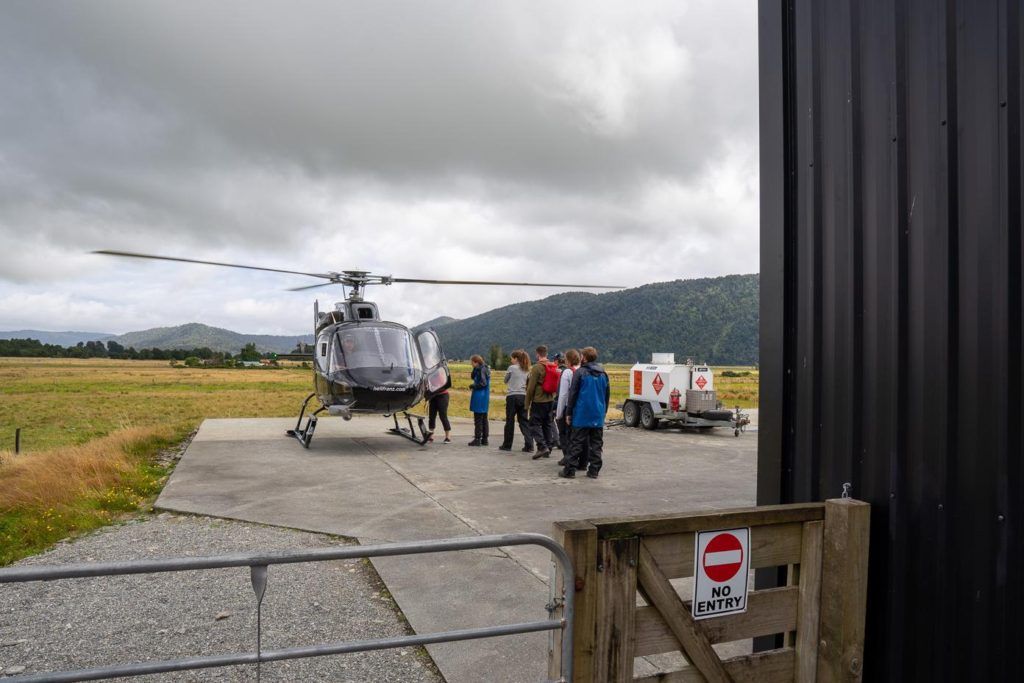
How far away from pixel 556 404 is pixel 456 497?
3282 millimetres

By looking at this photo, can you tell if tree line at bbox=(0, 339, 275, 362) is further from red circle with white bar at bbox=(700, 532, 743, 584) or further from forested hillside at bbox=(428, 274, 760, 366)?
red circle with white bar at bbox=(700, 532, 743, 584)

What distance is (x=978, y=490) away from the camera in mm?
2348

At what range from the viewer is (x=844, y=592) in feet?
8.65

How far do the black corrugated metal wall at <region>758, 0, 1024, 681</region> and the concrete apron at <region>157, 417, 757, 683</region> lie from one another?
1724 millimetres

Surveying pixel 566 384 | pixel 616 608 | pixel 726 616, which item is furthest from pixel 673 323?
pixel 616 608

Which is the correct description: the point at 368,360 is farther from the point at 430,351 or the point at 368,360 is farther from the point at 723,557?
the point at 723,557

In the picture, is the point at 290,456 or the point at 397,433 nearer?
the point at 290,456

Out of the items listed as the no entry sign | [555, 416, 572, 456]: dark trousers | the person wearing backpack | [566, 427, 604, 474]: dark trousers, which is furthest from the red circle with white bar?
the person wearing backpack

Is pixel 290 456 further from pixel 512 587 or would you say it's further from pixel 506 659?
pixel 506 659

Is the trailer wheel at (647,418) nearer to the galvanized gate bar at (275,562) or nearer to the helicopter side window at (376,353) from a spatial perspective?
the helicopter side window at (376,353)

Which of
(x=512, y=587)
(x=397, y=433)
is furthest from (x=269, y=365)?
(x=512, y=587)

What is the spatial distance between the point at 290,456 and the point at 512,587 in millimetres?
7529

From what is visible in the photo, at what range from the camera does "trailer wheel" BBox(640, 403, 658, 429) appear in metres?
15.9

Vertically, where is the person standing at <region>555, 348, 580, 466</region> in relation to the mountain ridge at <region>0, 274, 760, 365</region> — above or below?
below
